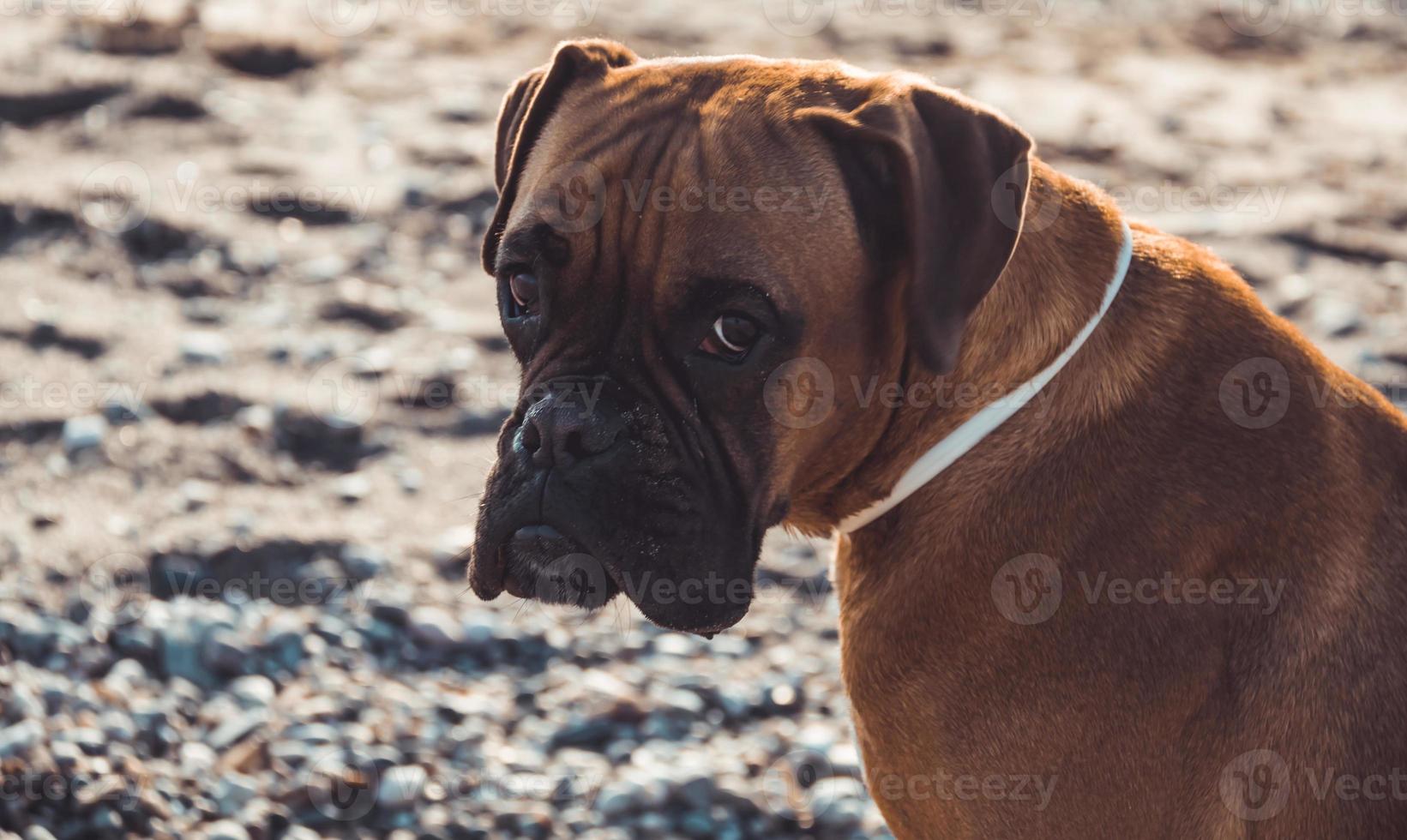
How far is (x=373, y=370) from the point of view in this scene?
22.3ft

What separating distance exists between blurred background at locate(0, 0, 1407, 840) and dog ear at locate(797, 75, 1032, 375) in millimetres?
2013

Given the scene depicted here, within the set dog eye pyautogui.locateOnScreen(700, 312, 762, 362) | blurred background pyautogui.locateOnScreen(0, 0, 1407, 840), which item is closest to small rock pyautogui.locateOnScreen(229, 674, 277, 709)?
blurred background pyautogui.locateOnScreen(0, 0, 1407, 840)

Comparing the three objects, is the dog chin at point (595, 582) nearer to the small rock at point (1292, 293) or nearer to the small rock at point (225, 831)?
the small rock at point (225, 831)

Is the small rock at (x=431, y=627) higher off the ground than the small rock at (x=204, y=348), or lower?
lower

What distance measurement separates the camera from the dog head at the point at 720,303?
3.10m

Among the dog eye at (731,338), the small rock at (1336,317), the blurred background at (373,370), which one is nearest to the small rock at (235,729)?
the blurred background at (373,370)

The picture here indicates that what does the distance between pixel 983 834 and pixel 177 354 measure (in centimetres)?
485

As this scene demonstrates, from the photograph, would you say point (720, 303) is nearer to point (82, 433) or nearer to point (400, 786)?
point (400, 786)

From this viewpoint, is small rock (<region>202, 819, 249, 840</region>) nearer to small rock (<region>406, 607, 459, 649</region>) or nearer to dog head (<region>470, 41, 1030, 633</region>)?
small rock (<region>406, 607, 459, 649</region>)

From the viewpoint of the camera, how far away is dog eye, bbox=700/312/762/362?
124 inches

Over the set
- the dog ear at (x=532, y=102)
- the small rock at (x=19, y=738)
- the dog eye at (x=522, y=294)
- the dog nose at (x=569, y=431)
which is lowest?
the small rock at (x=19, y=738)

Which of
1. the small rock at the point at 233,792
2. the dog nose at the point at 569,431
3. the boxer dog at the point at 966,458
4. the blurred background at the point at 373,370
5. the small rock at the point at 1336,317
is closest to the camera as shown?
the boxer dog at the point at 966,458

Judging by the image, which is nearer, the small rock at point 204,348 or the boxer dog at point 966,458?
the boxer dog at point 966,458

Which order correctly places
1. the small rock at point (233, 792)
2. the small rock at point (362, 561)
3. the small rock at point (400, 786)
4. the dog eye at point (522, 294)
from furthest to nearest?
1. the small rock at point (362, 561)
2. the small rock at point (400, 786)
3. the small rock at point (233, 792)
4. the dog eye at point (522, 294)
